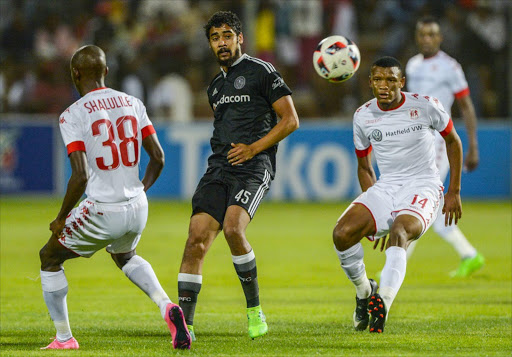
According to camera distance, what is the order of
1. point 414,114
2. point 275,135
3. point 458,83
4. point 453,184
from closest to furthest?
point 275,135 → point 453,184 → point 414,114 → point 458,83

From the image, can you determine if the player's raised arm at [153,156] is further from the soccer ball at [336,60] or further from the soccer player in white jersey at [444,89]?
the soccer player in white jersey at [444,89]

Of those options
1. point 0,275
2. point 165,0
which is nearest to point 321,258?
point 0,275

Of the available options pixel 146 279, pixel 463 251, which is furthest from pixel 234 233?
pixel 463 251

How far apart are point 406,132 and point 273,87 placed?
129 cm

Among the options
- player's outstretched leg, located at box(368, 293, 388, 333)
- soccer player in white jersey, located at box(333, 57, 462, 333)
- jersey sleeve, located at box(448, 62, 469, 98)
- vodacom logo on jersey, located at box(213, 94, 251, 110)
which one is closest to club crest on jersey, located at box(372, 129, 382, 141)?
soccer player in white jersey, located at box(333, 57, 462, 333)

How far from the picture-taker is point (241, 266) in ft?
21.9

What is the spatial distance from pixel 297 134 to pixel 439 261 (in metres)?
7.91

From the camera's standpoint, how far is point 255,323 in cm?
670

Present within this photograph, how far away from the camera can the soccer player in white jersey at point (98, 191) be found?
20.4ft

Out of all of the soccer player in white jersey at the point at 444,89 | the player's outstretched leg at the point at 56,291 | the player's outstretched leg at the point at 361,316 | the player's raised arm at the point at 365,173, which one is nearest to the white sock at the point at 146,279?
the player's outstretched leg at the point at 56,291

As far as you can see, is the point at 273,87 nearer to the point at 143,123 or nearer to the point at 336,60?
the point at 143,123

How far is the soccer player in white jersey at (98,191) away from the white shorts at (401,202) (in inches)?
73.7

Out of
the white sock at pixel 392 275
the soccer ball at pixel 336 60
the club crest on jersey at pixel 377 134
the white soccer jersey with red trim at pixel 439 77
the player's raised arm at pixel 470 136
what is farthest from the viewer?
the white soccer jersey with red trim at pixel 439 77

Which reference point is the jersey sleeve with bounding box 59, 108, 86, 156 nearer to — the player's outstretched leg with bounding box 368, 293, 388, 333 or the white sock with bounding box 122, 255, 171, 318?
the white sock with bounding box 122, 255, 171, 318
